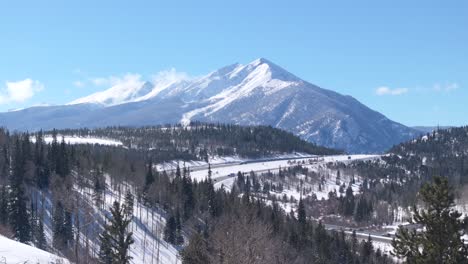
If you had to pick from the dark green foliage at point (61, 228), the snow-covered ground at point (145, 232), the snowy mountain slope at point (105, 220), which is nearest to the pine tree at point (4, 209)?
the snowy mountain slope at point (105, 220)

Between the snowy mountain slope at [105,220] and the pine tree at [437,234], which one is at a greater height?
the pine tree at [437,234]

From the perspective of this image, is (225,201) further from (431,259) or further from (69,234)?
(431,259)

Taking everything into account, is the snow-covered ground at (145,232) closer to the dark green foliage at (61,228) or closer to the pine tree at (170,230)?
the pine tree at (170,230)

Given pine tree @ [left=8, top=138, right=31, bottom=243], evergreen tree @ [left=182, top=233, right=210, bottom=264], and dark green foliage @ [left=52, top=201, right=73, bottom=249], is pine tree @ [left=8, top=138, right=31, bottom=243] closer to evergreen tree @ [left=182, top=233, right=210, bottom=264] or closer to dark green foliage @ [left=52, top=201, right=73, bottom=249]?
dark green foliage @ [left=52, top=201, right=73, bottom=249]

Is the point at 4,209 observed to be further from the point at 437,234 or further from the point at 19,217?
the point at 437,234

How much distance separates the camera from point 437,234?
32469 mm

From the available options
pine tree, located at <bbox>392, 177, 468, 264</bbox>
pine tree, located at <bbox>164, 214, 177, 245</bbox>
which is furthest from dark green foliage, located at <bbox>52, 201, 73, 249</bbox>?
pine tree, located at <bbox>392, 177, 468, 264</bbox>

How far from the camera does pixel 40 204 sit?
127375mm

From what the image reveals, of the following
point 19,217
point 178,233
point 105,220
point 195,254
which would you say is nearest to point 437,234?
point 195,254

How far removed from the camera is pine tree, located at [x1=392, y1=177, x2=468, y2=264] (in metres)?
31.8

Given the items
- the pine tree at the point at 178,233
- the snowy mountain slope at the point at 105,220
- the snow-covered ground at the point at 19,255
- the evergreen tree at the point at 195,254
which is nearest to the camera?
the snow-covered ground at the point at 19,255

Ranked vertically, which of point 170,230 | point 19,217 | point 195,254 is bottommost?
point 170,230

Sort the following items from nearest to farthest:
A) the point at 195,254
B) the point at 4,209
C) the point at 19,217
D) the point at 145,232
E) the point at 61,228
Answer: the point at 195,254
the point at 19,217
the point at 4,209
the point at 61,228
the point at 145,232

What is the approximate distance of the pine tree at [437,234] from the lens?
31828 millimetres
